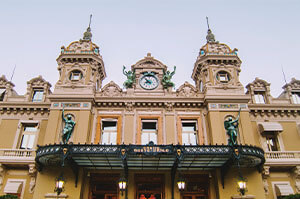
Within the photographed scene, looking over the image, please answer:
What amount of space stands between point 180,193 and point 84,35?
680 inches

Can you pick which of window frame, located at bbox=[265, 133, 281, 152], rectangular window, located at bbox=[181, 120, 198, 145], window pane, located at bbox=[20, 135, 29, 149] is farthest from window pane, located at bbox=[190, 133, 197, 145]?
window pane, located at bbox=[20, 135, 29, 149]

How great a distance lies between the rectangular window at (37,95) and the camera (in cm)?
2216

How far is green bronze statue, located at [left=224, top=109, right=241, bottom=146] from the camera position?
59.1 feet

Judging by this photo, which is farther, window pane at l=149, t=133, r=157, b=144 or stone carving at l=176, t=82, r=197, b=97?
stone carving at l=176, t=82, r=197, b=97

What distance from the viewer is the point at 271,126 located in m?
19.9

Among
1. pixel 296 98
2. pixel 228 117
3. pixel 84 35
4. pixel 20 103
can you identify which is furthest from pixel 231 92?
pixel 20 103

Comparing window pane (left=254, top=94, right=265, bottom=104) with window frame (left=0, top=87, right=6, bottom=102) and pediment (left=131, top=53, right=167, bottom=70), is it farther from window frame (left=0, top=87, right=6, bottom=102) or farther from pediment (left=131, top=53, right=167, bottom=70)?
window frame (left=0, top=87, right=6, bottom=102)

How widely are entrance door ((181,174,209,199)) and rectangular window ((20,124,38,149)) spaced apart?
41.1 ft

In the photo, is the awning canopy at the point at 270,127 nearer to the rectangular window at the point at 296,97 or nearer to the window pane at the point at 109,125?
the rectangular window at the point at 296,97

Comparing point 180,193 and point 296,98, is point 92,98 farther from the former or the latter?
point 296,98

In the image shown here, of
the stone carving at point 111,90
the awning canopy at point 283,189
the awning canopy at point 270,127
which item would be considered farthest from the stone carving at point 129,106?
the awning canopy at point 283,189

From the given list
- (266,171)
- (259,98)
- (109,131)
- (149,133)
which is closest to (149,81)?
(149,133)

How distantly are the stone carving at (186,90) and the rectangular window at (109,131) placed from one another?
601cm

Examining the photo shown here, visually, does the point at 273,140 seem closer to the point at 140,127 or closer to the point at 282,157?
the point at 282,157
